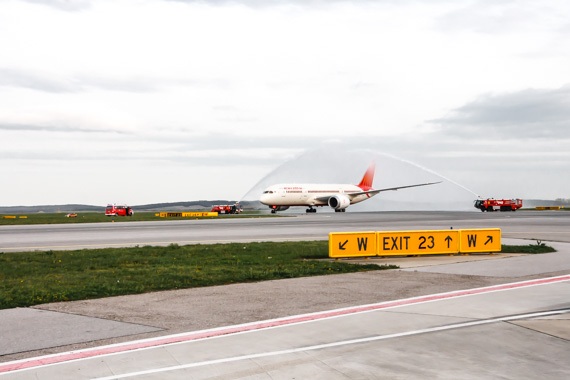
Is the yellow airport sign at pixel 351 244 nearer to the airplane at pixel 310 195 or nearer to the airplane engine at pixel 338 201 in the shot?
the airplane at pixel 310 195

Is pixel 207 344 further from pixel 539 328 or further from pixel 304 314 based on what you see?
pixel 539 328

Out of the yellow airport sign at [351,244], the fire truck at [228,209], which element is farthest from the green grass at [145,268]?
the fire truck at [228,209]

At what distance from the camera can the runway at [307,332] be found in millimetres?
8188

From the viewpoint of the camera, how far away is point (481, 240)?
25.6 meters

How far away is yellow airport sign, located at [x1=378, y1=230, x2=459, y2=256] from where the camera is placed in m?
24.4

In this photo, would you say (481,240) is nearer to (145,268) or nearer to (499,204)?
(145,268)

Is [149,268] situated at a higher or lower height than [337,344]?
higher

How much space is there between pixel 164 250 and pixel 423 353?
1944 centimetres

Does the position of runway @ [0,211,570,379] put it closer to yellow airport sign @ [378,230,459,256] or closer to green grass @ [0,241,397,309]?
green grass @ [0,241,397,309]

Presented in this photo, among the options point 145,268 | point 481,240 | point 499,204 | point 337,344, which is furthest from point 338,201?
point 337,344

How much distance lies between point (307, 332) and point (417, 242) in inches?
594

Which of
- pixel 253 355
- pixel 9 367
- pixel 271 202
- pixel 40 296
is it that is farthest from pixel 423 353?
pixel 271 202

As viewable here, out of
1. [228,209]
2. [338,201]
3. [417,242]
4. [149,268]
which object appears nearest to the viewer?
[149,268]

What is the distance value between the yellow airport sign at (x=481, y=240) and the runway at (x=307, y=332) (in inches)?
334
